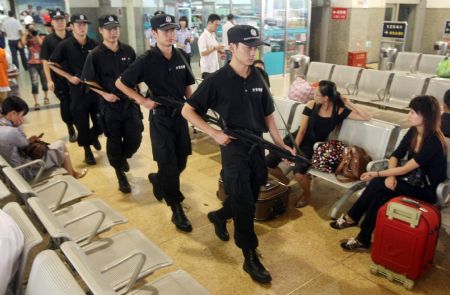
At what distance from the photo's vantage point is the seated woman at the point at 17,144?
3549mm

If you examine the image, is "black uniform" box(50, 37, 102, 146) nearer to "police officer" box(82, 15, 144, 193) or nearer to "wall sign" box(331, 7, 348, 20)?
"police officer" box(82, 15, 144, 193)

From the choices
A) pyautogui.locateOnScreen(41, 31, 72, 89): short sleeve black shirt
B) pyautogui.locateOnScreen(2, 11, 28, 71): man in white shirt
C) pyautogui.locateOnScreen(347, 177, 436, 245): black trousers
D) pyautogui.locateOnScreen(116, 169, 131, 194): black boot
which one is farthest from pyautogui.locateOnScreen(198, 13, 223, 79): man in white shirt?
pyautogui.locateOnScreen(2, 11, 28, 71): man in white shirt

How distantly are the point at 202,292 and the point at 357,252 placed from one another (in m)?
1.76

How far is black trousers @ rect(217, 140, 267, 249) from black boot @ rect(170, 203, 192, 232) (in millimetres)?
887

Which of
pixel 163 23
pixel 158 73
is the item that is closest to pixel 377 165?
pixel 158 73

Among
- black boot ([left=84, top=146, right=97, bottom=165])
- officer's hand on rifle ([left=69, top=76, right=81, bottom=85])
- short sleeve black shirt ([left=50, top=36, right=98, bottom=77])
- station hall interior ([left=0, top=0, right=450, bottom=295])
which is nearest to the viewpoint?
station hall interior ([left=0, top=0, right=450, bottom=295])

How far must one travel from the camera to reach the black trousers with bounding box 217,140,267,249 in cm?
276

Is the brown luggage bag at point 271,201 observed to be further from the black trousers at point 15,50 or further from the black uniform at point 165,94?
the black trousers at point 15,50

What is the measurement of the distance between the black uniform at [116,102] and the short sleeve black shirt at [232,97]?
64.8 inches

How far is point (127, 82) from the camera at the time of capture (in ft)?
11.2

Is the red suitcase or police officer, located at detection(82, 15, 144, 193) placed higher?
police officer, located at detection(82, 15, 144, 193)

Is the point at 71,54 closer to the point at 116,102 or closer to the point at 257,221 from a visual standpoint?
the point at 116,102

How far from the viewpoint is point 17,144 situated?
3633 mm

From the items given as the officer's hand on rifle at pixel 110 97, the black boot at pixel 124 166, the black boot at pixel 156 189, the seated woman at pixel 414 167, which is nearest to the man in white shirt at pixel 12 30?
the black boot at pixel 124 166
